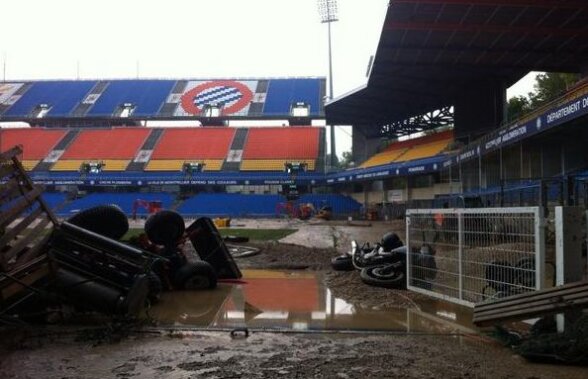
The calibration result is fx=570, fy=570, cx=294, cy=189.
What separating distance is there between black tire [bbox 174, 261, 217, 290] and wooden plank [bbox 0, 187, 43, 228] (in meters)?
2.57

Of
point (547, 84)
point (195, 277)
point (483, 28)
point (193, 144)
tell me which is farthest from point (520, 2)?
point (193, 144)

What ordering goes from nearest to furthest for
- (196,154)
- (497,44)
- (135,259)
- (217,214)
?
(135,259), (497,44), (217,214), (196,154)

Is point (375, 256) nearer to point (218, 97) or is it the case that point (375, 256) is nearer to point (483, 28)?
point (483, 28)

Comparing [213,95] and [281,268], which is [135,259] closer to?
[281,268]

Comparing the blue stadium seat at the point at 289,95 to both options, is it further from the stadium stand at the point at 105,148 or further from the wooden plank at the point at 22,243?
the wooden plank at the point at 22,243

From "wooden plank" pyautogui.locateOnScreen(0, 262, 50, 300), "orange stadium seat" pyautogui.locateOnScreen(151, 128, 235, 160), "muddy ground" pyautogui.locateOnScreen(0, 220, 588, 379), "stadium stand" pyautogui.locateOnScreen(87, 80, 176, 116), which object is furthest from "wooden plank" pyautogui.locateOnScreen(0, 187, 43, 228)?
A: "stadium stand" pyautogui.locateOnScreen(87, 80, 176, 116)

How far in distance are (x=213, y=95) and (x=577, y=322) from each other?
63.7 m

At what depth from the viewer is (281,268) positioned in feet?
41.9

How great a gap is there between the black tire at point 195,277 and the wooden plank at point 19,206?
257 centimetres

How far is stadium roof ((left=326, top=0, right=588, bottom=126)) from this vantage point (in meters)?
21.4

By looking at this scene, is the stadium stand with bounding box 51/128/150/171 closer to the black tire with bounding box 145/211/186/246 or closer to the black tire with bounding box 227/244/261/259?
the black tire with bounding box 227/244/261/259

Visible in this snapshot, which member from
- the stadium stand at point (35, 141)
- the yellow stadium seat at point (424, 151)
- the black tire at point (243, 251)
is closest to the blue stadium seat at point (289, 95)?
the yellow stadium seat at point (424, 151)

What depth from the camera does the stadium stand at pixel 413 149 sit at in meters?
41.5

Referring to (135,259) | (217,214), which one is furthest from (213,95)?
(135,259)
